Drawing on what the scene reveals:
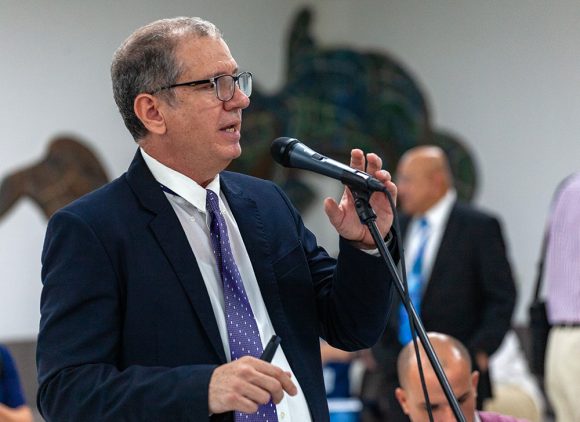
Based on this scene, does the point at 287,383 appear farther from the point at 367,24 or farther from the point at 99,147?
the point at 367,24

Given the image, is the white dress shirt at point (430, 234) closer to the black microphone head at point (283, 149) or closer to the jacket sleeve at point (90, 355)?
the black microphone head at point (283, 149)

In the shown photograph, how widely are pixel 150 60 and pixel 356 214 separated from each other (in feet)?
1.52

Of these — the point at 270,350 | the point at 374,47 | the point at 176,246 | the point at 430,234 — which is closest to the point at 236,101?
the point at 176,246

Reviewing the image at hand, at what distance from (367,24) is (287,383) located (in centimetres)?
586

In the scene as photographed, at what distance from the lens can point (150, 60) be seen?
2098 mm

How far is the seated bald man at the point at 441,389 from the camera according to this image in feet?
9.53

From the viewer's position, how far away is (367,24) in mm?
7441

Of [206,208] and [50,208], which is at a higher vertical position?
[206,208]

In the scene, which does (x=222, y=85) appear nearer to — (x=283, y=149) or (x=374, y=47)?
(x=283, y=149)

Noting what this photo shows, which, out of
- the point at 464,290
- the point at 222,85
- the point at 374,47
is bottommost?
the point at 464,290

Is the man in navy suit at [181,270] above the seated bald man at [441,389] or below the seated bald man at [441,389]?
A: above

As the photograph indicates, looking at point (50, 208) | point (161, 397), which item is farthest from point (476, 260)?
point (161, 397)

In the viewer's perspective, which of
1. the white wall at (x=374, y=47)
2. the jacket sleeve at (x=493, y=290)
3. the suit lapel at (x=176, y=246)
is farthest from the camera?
the white wall at (x=374, y=47)

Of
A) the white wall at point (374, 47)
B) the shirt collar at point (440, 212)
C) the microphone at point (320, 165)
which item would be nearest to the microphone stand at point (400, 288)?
the microphone at point (320, 165)
